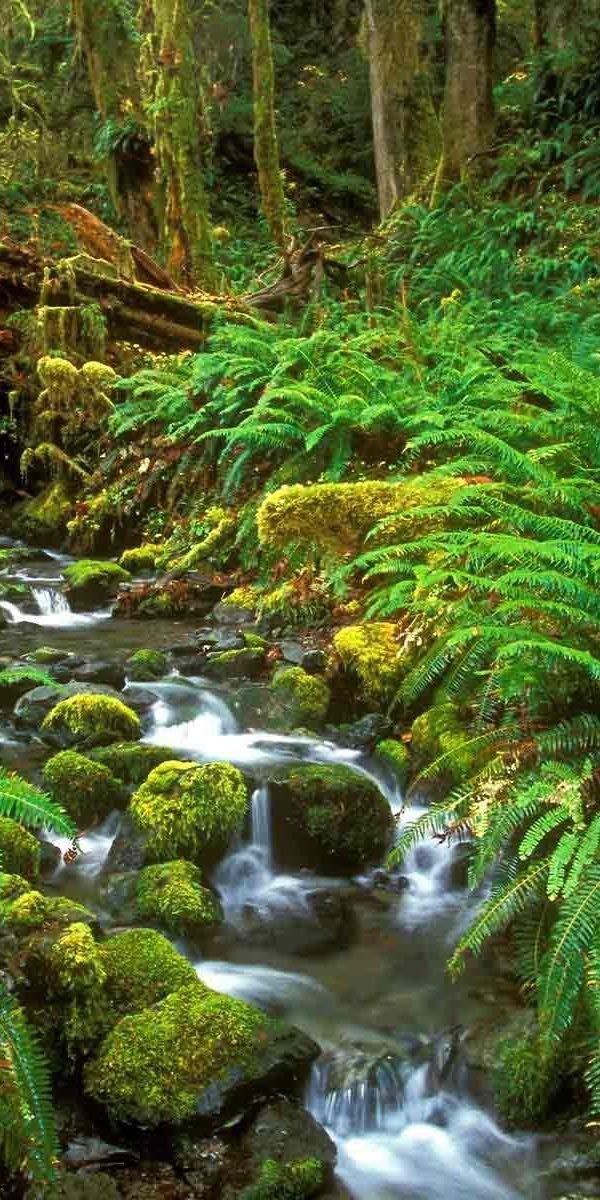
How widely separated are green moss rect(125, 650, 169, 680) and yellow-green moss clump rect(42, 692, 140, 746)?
0.92 metres

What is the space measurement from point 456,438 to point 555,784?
416 cm

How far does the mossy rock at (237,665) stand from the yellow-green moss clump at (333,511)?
802mm

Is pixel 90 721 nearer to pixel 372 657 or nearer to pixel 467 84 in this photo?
pixel 372 657

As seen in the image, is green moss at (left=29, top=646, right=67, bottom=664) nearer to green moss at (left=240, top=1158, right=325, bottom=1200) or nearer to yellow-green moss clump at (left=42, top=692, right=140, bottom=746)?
yellow-green moss clump at (left=42, top=692, right=140, bottom=746)

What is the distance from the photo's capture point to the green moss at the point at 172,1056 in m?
3.38

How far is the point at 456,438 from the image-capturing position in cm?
738

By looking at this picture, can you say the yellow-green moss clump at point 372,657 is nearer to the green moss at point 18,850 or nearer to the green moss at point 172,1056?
the green moss at point 18,850

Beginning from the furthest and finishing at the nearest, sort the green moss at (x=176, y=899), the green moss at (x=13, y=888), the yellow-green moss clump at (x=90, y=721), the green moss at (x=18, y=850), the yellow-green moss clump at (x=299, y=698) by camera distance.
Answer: the yellow-green moss clump at (x=299, y=698) < the yellow-green moss clump at (x=90, y=721) < the green moss at (x=18, y=850) < the green moss at (x=176, y=899) < the green moss at (x=13, y=888)

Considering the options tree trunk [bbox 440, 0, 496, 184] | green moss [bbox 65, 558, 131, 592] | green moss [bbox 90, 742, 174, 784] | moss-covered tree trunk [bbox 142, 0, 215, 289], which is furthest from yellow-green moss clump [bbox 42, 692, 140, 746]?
tree trunk [bbox 440, 0, 496, 184]

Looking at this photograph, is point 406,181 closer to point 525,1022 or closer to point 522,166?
point 522,166

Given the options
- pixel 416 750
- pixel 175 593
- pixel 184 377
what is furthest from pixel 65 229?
pixel 416 750

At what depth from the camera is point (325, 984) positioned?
428 cm

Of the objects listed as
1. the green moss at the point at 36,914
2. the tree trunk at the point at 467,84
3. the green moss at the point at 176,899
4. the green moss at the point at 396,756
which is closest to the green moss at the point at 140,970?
the green moss at the point at 36,914

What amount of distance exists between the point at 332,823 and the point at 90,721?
1697 millimetres
